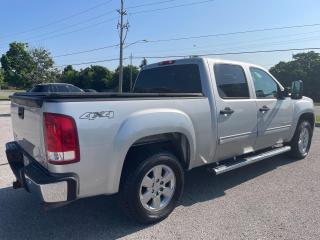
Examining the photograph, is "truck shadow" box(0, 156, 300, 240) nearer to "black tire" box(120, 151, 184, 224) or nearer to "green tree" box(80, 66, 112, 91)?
"black tire" box(120, 151, 184, 224)

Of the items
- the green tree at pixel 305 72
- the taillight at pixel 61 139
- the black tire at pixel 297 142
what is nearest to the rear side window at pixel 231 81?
the black tire at pixel 297 142

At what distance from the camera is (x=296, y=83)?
5938mm

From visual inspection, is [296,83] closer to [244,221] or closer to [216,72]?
[216,72]

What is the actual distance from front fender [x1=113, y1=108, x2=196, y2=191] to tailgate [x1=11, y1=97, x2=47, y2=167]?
2.40 feet

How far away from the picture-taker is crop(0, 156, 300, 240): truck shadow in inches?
138

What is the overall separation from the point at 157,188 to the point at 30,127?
156 centimetres

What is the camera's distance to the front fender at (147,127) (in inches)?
128

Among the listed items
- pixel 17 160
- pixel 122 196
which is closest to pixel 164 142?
pixel 122 196

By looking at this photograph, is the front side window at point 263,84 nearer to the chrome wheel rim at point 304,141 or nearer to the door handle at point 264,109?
the door handle at point 264,109

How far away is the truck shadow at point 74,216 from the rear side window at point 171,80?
1523 mm

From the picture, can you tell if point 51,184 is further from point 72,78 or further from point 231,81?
point 72,78

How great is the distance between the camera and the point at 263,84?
5.49 m

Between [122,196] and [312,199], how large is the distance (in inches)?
107

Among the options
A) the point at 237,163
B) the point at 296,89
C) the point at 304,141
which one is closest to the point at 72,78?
the point at 304,141
